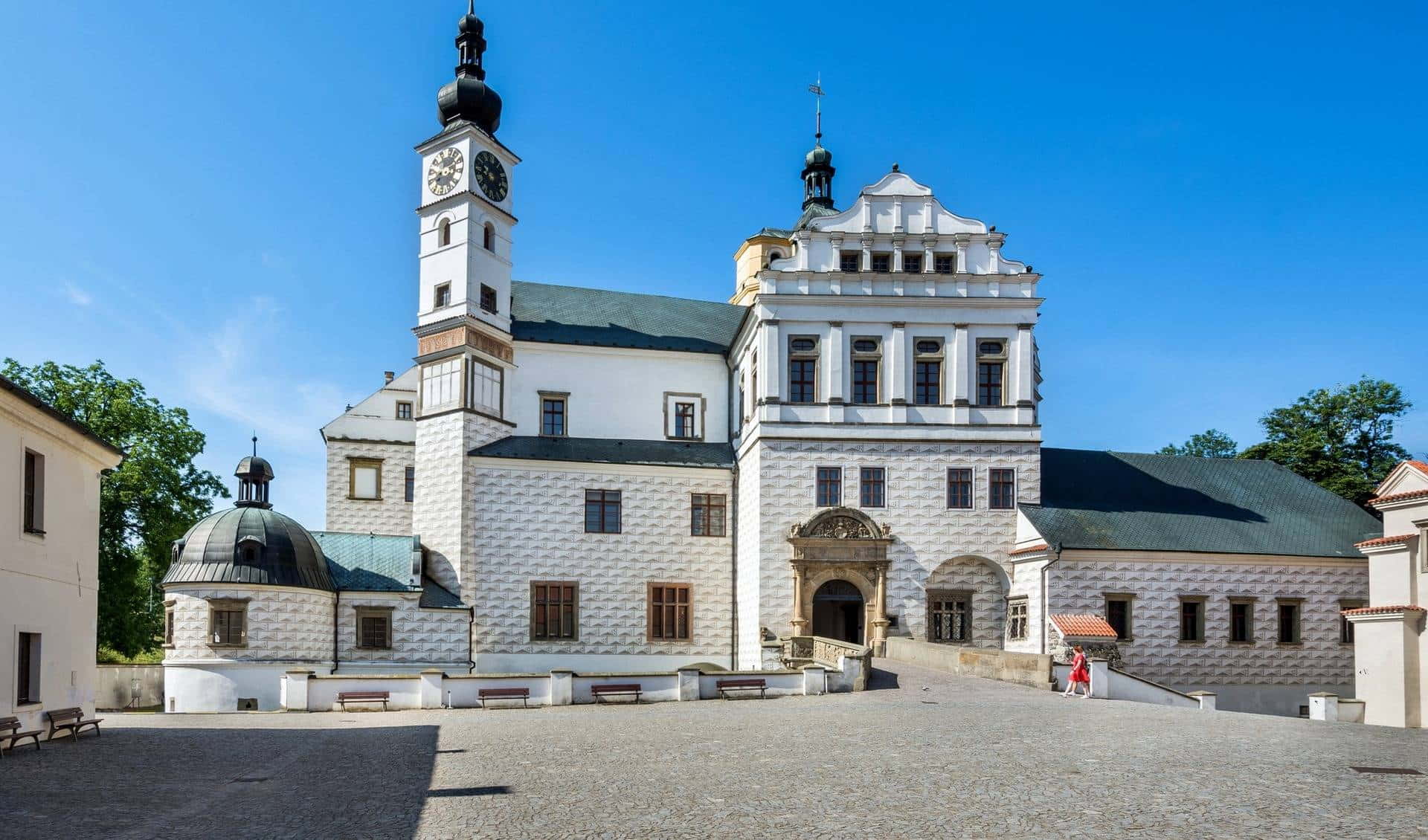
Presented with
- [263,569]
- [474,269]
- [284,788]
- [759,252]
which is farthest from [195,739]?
[759,252]

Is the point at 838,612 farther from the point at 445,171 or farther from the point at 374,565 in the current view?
the point at 445,171

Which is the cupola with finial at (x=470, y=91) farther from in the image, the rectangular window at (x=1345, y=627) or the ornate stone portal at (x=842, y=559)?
the rectangular window at (x=1345, y=627)

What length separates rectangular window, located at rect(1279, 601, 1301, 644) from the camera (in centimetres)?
3584

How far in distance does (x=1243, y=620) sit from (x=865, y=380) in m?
12.4

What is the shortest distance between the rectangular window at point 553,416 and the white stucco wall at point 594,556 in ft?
8.45

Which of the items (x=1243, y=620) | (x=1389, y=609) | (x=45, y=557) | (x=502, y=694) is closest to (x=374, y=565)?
(x=502, y=694)

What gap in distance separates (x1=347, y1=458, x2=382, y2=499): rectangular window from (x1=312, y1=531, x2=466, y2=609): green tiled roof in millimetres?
5375

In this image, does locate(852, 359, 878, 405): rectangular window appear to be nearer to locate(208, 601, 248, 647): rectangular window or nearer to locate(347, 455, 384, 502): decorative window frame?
locate(347, 455, 384, 502): decorative window frame

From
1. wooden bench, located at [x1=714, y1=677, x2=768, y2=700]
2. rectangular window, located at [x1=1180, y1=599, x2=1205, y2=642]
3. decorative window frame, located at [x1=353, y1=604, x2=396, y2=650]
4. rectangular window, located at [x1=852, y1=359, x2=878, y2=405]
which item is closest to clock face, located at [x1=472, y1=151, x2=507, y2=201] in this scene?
rectangular window, located at [x1=852, y1=359, x2=878, y2=405]

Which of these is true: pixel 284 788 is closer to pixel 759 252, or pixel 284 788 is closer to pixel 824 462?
pixel 824 462

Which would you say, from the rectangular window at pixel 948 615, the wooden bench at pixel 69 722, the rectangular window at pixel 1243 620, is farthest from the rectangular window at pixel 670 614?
the wooden bench at pixel 69 722

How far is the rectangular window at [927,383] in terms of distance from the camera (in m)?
37.5

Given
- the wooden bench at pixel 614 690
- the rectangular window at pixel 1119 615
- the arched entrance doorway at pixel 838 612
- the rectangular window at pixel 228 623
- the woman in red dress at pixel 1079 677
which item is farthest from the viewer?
the arched entrance doorway at pixel 838 612

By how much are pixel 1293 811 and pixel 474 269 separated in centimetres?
3174
